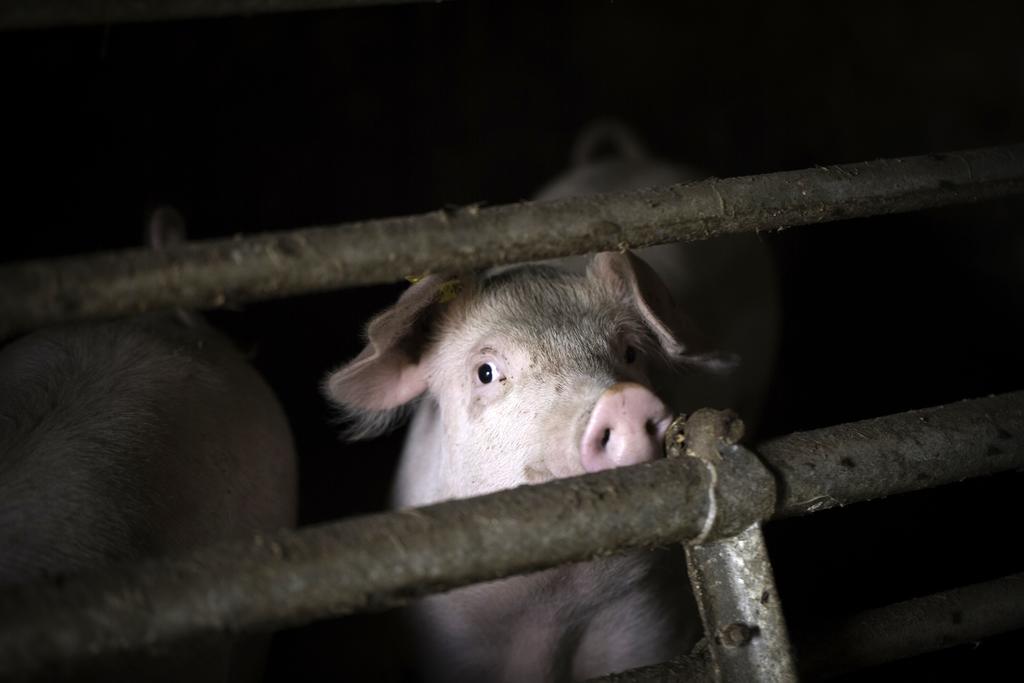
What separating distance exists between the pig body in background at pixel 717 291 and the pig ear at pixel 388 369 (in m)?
0.64

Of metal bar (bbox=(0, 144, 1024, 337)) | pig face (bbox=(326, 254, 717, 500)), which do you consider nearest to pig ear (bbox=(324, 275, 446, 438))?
pig face (bbox=(326, 254, 717, 500))

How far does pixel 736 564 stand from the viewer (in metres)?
1.29

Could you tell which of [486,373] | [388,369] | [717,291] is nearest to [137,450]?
[388,369]

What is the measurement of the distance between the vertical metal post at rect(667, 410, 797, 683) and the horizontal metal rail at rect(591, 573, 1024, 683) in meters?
0.11

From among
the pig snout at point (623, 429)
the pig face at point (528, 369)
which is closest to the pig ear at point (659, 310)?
the pig face at point (528, 369)

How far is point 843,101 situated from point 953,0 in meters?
0.65

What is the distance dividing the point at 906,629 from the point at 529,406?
77 centimetres

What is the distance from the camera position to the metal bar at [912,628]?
58.1 inches

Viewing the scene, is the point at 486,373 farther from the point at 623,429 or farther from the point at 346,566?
the point at 346,566

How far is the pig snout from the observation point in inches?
62.6

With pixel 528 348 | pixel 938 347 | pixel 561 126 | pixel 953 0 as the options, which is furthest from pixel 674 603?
pixel 953 0

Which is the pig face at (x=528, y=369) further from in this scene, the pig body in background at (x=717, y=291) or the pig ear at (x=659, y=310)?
the pig body in background at (x=717, y=291)

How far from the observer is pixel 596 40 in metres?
4.95

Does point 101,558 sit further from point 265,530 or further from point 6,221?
point 6,221
